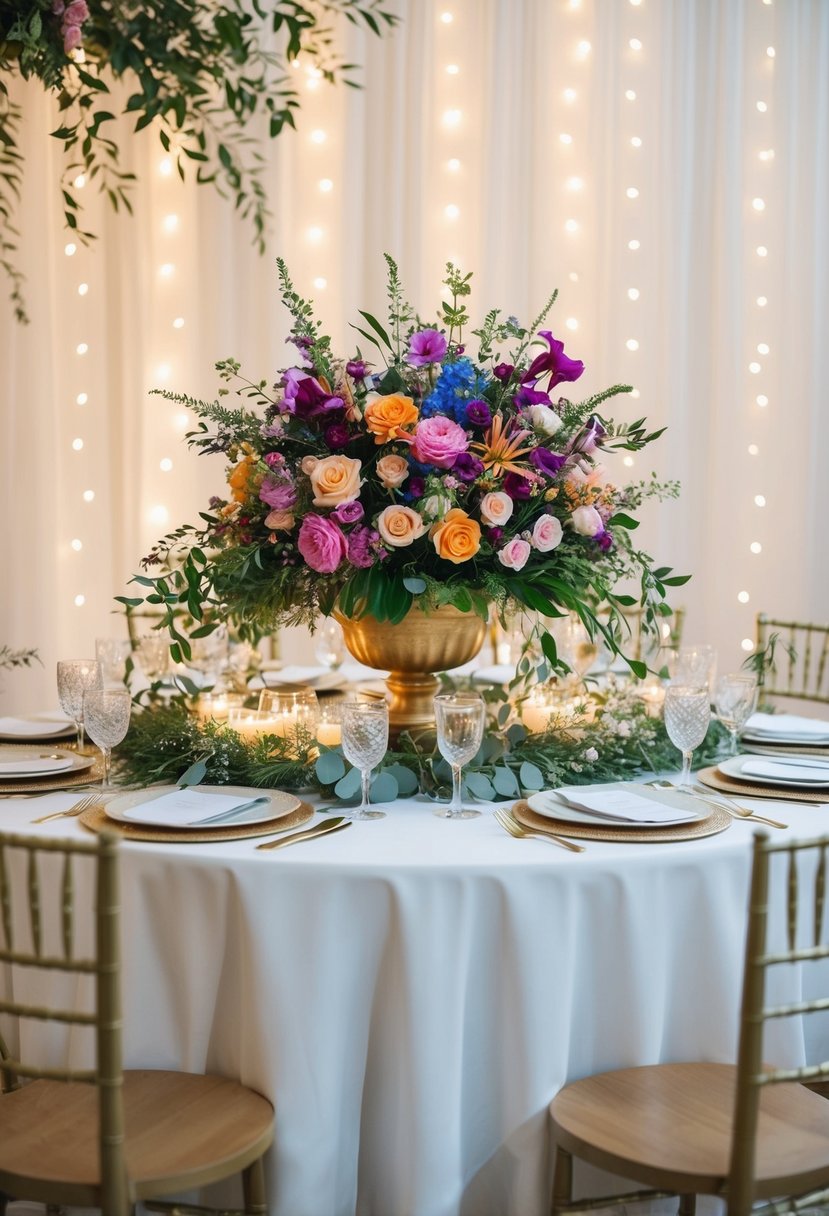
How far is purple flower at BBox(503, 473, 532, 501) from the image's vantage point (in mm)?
2180

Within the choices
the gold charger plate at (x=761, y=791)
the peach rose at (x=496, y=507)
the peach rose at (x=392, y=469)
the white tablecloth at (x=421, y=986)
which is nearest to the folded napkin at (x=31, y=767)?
the white tablecloth at (x=421, y=986)

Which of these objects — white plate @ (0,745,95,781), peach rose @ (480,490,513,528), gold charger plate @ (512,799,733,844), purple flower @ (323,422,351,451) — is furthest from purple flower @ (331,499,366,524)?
white plate @ (0,745,95,781)

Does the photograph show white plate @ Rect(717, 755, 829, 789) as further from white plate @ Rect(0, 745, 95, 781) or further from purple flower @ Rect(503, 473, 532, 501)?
white plate @ Rect(0, 745, 95, 781)

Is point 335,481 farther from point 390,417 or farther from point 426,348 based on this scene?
point 426,348

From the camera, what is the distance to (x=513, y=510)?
2221 millimetres

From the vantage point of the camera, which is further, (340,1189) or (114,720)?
(114,720)

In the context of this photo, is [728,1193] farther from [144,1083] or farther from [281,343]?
[281,343]

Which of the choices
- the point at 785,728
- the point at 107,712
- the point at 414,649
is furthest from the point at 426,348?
the point at 785,728

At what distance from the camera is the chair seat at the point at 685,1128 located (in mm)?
1603

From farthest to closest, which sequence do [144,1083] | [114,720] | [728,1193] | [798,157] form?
1. [798,157]
2. [114,720]
3. [144,1083]
4. [728,1193]

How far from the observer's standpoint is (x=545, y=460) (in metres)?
2.20

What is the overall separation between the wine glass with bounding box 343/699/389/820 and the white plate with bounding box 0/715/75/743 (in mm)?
951

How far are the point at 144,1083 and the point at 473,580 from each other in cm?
97

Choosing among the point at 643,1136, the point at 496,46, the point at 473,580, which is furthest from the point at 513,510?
the point at 496,46
